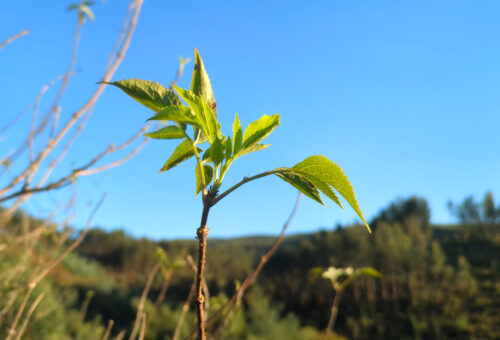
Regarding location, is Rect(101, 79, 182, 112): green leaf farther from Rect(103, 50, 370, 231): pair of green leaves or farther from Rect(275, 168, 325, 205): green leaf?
Rect(275, 168, 325, 205): green leaf

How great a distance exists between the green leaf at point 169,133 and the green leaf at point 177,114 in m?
0.04

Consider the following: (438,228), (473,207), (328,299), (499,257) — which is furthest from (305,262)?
(438,228)

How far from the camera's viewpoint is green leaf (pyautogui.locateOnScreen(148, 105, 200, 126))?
1.28ft

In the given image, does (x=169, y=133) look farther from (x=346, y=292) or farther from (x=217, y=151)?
(x=346, y=292)

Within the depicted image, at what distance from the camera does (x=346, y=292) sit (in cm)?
1238

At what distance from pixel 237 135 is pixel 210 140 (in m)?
0.04

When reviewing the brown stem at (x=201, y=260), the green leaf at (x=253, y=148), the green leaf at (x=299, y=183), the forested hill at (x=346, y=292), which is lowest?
the forested hill at (x=346, y=292)

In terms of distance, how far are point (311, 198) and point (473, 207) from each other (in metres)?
22.7

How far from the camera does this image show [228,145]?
45 cm

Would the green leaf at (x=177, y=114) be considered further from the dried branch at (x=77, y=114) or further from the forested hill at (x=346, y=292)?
the forested hill at (x=346, y=292)

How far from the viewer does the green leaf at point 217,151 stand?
438mm

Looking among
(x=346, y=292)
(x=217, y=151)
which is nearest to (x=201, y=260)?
(x=217, y=151)

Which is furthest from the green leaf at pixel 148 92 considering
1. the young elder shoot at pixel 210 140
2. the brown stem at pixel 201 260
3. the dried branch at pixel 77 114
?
the dried branch at pixel 77 114

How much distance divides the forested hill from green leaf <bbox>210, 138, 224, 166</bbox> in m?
6.75
